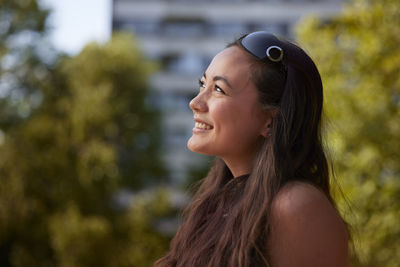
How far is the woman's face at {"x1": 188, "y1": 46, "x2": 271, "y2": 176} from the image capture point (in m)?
1.83

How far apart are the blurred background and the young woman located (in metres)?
5.19

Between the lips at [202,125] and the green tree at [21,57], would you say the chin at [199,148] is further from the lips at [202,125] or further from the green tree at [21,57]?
the green tree at [21,57]

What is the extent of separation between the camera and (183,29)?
91.9 ft

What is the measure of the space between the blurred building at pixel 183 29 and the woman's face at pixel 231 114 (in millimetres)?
25197

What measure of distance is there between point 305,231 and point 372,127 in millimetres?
5853

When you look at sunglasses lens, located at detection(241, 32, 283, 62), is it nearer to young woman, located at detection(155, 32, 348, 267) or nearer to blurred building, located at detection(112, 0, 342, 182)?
young woman, located at detection(155, 32, 348, 267)

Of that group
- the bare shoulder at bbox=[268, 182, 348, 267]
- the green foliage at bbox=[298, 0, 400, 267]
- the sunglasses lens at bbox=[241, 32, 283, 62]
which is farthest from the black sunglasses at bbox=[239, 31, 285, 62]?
the green foliage at bbox=[298, 0, 400, 267]

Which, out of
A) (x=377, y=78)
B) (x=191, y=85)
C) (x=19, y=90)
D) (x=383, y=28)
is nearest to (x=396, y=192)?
(x=377, y=78)

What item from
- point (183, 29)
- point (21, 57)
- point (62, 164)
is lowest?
point (62, 164)

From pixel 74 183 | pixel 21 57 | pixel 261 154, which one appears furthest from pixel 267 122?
pixel 21 57

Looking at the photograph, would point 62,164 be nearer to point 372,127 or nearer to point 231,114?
point 372,127

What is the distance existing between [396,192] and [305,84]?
567cm

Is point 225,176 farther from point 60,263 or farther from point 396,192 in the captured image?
point 60,263

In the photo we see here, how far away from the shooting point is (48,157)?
15.8 meters
